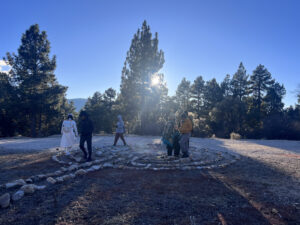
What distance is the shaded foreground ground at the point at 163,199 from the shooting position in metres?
2.98

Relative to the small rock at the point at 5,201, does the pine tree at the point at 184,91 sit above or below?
above

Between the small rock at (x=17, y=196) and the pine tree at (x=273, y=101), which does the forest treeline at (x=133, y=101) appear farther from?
the small rock at (x=17, y=196)

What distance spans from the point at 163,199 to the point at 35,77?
27.4 metres

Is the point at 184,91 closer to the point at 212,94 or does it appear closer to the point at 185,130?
the point at 212,94

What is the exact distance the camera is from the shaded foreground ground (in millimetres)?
2984

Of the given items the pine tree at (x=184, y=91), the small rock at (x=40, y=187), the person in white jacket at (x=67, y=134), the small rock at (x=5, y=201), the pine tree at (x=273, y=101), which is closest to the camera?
the small rock at (x=5, y=201)

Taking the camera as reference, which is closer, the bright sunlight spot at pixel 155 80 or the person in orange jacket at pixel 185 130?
the person in orange jacket at pixel 185 130

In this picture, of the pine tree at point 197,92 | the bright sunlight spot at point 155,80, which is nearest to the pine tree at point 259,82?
the pine tree at point 197,92

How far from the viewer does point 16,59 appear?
25578 millimetres

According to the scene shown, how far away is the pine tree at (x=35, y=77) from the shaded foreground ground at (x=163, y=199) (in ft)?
72.9

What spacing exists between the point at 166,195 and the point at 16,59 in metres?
29.9

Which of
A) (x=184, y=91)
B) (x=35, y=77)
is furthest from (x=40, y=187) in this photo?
(x=184, y=91)

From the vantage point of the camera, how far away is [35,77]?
25250 mm

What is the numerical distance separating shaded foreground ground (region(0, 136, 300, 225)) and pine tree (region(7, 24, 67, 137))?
2223cm
